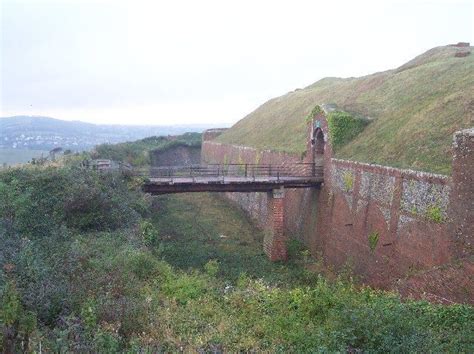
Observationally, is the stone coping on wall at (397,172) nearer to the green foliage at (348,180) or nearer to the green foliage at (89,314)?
the green foliage at (348,180)

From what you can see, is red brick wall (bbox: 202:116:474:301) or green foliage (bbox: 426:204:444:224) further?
green foliage (bbox: 426:204:444:224)

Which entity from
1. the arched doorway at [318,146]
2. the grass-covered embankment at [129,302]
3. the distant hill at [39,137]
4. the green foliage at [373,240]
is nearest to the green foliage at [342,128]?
the arched doorway at [318,146]

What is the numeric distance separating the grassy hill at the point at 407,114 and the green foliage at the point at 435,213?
1223mm

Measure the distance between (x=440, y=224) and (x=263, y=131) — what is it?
90.3ft

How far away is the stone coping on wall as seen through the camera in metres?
14.2

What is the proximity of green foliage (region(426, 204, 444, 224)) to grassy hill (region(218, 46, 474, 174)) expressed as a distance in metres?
1.22

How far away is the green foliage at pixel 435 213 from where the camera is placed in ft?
45.8

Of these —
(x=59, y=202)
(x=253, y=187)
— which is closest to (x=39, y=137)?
(x=253, y=187)

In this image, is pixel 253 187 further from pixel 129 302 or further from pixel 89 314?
pixel 89 314

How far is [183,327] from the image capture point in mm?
8086

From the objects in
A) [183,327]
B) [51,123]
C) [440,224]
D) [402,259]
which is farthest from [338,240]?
[51,123]

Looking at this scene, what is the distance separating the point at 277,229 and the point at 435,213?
8602 mm

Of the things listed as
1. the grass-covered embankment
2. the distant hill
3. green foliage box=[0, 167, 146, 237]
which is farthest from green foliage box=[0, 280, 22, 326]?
the distant hill

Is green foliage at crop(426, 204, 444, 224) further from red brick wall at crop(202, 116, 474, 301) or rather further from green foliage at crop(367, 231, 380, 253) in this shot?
green foliage at crop(367, 231, 380, 253)
